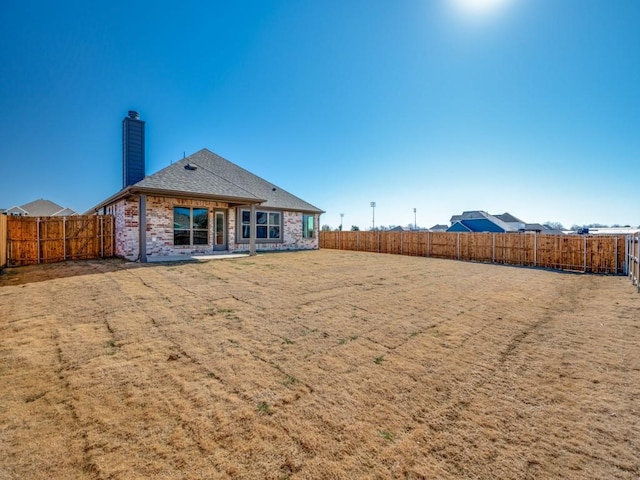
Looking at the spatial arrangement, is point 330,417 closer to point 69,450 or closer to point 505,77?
point 69,450

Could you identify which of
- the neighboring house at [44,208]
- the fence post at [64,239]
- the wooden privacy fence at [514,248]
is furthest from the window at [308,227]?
the neighboring house at [44,208]

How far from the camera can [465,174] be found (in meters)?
22.9

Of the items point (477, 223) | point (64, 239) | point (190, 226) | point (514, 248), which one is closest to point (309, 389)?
point (190, 226)

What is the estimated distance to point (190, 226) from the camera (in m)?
12.2

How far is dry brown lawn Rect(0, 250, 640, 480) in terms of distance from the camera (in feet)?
6.23

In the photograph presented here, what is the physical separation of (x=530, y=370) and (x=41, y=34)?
53.1 ft

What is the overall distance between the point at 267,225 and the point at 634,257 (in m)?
15.3

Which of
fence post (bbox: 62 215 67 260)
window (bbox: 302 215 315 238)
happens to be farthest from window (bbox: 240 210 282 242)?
fence post (bbox: 62 215 67 260)


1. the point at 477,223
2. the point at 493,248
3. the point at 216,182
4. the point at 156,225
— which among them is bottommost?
the point at 493,248

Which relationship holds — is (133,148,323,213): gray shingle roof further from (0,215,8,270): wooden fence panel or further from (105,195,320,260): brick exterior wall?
(0,215,8,270): wooden fence panel

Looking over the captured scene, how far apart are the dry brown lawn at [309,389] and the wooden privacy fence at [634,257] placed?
3.81 m

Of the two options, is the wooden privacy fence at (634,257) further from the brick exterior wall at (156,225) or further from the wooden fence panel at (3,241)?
the wooden fence panel at (3,241)

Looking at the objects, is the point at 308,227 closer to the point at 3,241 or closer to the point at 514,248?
the point at 514,248

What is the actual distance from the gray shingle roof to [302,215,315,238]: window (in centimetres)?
63
